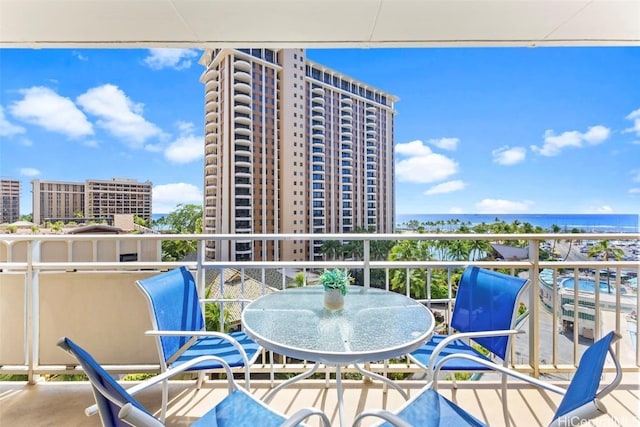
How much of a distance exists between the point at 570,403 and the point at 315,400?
1.59m

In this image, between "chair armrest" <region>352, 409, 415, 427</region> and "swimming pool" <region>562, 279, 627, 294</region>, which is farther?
"swimming pool" <region>562, 279, 627, 294</region>

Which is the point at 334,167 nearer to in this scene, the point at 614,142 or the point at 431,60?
the point at 431,60

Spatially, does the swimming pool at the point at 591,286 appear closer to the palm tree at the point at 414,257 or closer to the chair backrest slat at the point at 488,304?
the chair backrest slat at the point at 488,304

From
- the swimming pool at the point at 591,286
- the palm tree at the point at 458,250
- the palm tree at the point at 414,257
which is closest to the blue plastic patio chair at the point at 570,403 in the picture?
the swimming pool at the point at 591,286

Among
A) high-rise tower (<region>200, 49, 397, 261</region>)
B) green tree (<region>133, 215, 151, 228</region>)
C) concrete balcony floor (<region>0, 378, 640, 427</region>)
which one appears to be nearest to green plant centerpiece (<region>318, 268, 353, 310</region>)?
concrete balcony floor (<region>0, 378, 640, 427</region>)

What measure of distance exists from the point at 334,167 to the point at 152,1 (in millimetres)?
39063

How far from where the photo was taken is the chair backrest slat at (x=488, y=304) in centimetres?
164

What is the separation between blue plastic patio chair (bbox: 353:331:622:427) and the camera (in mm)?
767

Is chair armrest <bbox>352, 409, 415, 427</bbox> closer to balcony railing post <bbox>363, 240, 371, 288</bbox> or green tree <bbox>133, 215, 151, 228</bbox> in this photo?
balcony railing post <bbox>363, 240, 371, 288</bbox>

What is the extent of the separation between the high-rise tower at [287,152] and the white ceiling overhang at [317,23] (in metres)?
26.0

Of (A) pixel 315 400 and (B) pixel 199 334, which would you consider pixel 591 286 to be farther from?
(B) pixel 199 334

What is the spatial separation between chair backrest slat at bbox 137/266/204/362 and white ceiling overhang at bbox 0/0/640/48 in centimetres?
177

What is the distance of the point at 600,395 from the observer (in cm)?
77

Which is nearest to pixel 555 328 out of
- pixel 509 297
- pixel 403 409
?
pixel 509 297
